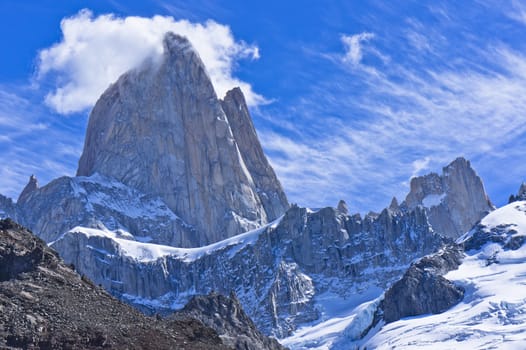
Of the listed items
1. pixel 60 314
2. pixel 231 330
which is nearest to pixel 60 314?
pixel 60 314

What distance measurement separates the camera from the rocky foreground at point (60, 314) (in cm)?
7850

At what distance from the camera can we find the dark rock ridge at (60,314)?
78.5 meters

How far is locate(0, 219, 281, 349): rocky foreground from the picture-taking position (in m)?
78.5

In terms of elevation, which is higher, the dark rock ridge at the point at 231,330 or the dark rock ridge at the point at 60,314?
the dark rock ridge at the point at 231,330

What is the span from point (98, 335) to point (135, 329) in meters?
4.45

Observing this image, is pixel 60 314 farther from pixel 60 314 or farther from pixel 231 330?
pixel 231 330

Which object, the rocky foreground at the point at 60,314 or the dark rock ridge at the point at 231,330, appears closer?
the rocky foreground at the point at 60,314

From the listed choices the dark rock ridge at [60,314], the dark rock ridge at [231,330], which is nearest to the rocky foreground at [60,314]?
the dark rock ridge at [60,314]

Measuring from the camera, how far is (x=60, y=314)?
81.2 m

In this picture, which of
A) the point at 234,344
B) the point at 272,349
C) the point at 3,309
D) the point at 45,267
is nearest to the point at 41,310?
the point at 3,309

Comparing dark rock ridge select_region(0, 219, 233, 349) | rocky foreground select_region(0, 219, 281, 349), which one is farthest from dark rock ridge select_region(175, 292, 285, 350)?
dark rock ridge select_region(0, 219, 233, 349)

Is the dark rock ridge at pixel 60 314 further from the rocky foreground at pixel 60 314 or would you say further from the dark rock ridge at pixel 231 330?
the dark rock ridge at pixel 231 330

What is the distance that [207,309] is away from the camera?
199 metres

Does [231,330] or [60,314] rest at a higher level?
[231,330]
